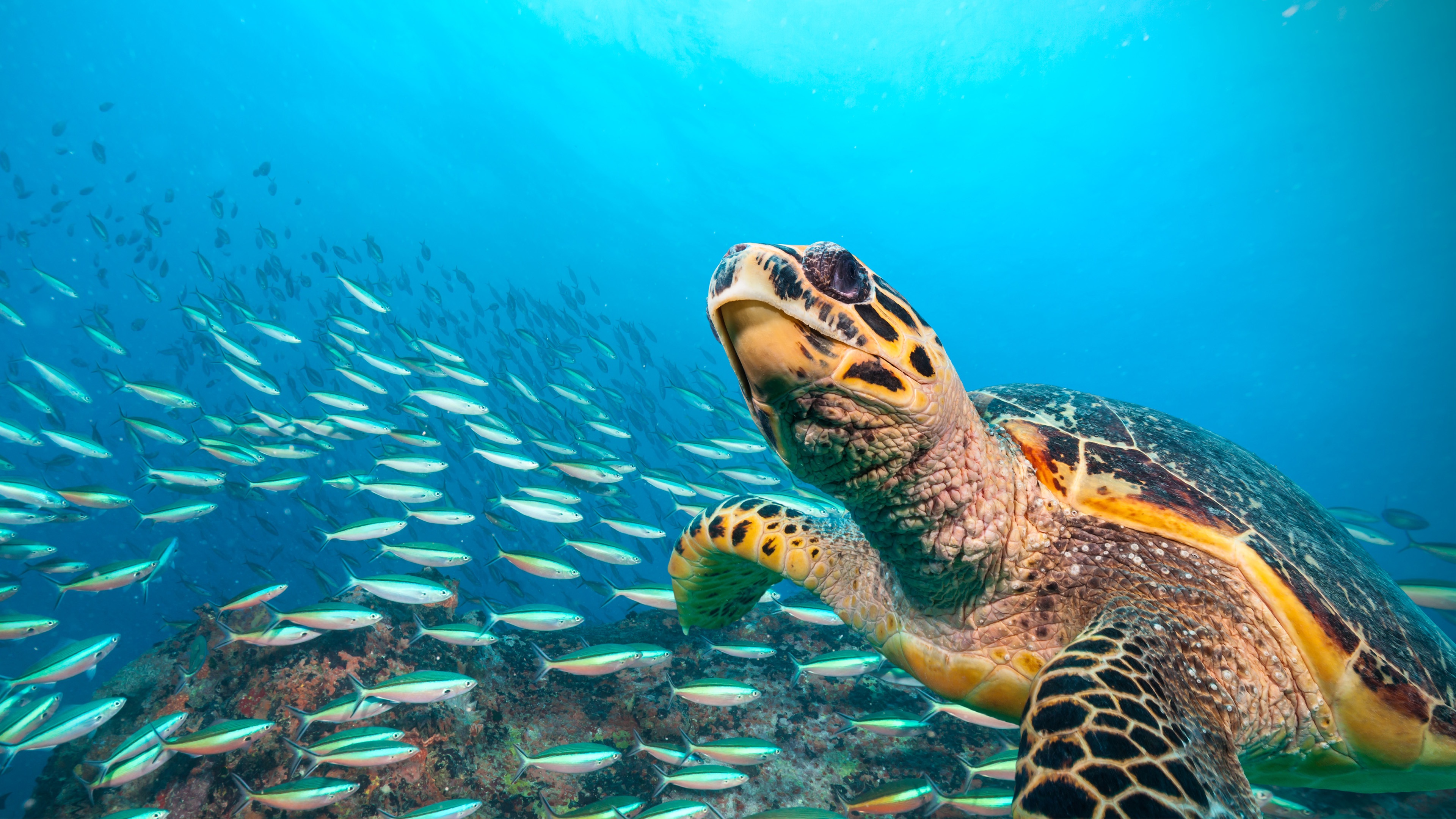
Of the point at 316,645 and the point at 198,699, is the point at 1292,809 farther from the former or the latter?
the point at 198,699

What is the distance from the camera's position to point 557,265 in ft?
186

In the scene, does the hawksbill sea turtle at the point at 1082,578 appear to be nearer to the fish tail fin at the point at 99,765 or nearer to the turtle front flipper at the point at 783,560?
the turtle front flipper at the point at 783,560

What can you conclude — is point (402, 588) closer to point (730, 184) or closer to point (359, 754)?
point (359, 754)

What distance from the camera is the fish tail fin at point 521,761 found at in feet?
9.14

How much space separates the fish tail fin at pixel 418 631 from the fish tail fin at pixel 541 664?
678 millimetres

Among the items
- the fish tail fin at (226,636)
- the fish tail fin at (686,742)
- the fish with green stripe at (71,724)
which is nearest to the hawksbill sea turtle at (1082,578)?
the fish tail fin at (686,742)

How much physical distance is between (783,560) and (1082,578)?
3.56ft

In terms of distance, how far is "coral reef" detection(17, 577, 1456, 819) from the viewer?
289 cm

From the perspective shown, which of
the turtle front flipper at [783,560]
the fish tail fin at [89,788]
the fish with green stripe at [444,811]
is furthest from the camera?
the fish tail fin at [89,788]

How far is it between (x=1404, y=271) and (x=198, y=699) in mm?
58377

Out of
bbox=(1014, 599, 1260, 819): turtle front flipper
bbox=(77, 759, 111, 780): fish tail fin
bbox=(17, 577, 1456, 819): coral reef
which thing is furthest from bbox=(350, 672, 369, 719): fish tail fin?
bbox=(1014, 599, 1260, 819): turtle front flipper

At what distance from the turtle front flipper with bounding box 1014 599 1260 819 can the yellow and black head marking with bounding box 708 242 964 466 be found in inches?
25.7

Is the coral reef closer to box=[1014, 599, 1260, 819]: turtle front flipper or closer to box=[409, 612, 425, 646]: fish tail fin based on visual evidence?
box=[409, 612, 425, 646]: fish tail fin

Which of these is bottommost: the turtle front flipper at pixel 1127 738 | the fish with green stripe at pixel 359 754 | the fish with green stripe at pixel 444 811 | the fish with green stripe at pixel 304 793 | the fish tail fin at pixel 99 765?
the fish tail fin at pixel 99 765
